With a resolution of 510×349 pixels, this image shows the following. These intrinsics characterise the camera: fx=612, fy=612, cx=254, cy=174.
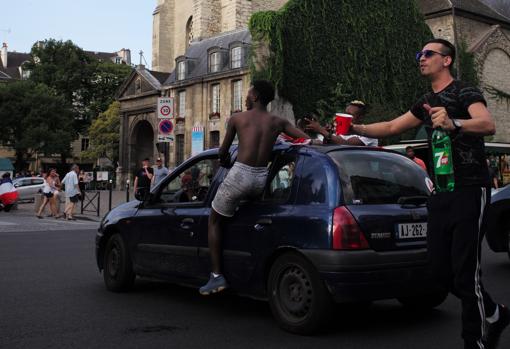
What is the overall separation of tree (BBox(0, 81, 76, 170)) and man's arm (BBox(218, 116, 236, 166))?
192 feet

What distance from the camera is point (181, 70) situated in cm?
4397

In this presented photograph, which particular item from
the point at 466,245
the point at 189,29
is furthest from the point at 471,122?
the point at 189,29

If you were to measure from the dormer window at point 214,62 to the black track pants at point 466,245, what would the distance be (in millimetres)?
37795

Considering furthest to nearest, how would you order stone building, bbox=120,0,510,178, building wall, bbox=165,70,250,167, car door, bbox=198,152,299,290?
stone building, bbox=120,0,510,178 → building wall, bbox=165,70,250,167 → car door, bbox=198,152,299,290

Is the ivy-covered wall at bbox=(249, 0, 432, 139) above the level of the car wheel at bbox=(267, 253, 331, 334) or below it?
above

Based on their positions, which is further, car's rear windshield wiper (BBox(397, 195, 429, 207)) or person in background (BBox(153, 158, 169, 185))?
person in background (BBox(153, 158, 169, 185))

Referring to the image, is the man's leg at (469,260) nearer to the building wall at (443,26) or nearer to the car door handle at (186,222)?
the car door handle at (186,222)

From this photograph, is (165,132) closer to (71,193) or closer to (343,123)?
(71,193)

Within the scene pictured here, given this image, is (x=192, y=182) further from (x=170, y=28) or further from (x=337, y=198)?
(x=170, y=28)

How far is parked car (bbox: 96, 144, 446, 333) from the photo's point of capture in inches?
181

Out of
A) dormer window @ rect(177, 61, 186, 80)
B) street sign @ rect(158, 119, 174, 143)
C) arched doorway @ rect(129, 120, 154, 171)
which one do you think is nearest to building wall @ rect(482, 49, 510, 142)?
dormer window @ rect(177, 61, 186, 80)

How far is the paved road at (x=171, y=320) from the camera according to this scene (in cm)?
454

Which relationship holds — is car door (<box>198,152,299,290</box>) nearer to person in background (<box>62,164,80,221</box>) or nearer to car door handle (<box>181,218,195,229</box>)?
car door handle (<box>181,218,195,229</box>)

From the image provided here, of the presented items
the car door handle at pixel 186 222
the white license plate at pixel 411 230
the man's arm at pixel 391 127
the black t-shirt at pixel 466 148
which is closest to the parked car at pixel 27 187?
the car door handle at pixel 186 222
